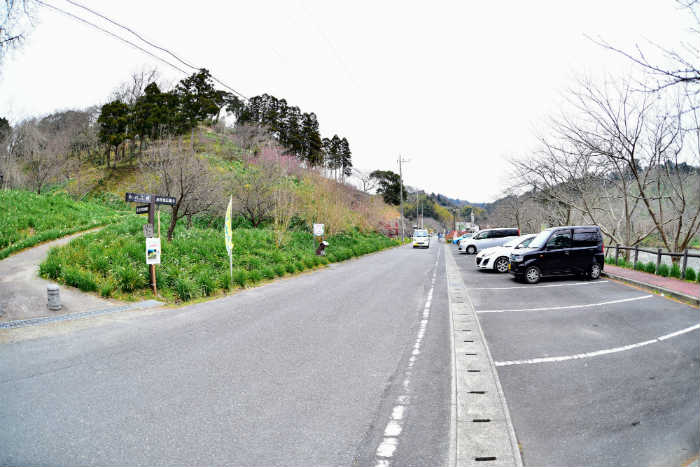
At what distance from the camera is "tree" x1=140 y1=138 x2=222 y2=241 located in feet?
62.2

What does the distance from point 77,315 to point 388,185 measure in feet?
260

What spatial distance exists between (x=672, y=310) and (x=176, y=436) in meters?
9.85

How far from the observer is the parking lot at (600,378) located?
349 centimetres

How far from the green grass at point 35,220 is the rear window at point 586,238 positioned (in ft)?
64.1

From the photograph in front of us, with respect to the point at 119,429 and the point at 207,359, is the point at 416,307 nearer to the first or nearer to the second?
the point at 207,359

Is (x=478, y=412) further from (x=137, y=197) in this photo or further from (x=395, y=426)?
(x=137, y=197)

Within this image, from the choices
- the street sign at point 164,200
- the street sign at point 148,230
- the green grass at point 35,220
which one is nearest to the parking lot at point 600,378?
the street sign at point 148,230

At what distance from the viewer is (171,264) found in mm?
13867

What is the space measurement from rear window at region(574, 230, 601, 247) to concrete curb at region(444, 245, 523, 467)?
28.4 feet

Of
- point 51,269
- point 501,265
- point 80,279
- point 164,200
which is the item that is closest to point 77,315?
point 80,279

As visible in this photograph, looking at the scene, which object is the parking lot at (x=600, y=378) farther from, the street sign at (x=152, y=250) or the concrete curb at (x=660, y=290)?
the street sign at (x=152, y=250)

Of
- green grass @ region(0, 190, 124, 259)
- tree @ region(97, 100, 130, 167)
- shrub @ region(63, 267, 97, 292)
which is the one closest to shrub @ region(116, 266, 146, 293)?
shrub @ region(63, 267, 97, 292)

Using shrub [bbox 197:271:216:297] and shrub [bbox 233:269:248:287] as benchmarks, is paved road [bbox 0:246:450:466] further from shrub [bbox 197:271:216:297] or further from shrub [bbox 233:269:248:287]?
shrub [bbox 233:269:248:287]

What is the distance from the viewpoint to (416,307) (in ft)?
33.2
